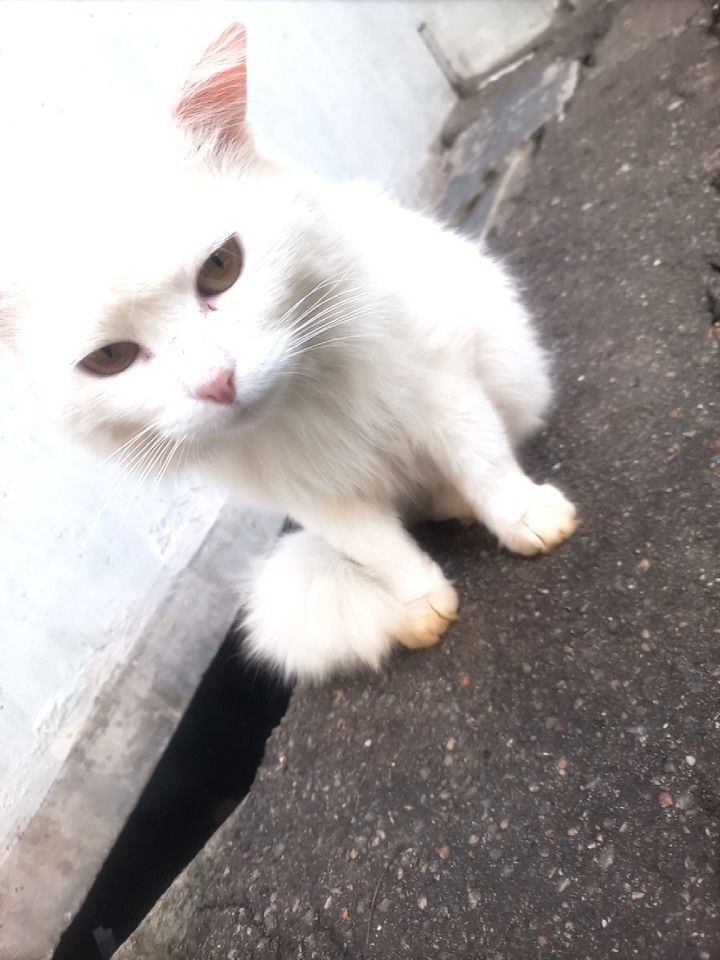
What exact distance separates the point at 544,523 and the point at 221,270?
700 millimetres

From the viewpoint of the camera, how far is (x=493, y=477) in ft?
4.01

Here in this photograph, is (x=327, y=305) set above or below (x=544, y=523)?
above

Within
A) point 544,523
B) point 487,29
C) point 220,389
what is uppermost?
point 220,389

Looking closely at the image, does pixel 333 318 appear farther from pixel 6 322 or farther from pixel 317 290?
pixel 6 322

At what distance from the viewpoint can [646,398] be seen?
138 centimetres

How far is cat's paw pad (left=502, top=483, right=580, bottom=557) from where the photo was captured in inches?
48.1

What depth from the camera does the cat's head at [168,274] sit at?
0.86 meters

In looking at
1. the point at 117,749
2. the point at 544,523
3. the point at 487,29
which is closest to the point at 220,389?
the point at 544,523

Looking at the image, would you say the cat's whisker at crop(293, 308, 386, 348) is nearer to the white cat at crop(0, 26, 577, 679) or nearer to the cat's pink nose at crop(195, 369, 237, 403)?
the white cat at crop(0, 26, 577, 679)

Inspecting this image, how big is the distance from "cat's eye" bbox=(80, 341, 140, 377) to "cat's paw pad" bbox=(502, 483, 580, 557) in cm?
71

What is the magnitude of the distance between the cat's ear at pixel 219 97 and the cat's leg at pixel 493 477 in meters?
0.53

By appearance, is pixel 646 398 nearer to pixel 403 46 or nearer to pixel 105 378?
pixel 105 378

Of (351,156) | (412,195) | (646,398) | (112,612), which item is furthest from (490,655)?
(412,195)

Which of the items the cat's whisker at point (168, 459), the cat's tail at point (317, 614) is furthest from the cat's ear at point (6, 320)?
the cat's tail at point (317, 614)
